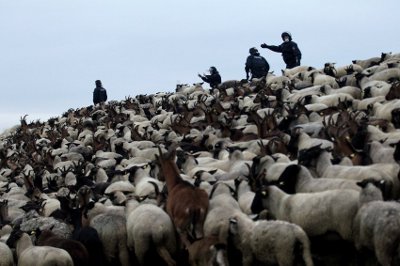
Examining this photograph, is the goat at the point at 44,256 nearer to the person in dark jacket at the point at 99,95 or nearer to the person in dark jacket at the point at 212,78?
the person in dark jacket at the point at 212,78

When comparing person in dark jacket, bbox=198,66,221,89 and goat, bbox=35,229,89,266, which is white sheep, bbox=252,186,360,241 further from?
person in dark jacket, bbox=198,66,221,89

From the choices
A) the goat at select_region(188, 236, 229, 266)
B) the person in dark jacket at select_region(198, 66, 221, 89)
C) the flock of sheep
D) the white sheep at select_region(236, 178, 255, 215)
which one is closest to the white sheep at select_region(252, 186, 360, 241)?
the flock of sheep

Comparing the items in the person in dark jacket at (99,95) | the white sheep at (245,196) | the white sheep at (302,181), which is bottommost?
the person in dark jacket at (99,95)

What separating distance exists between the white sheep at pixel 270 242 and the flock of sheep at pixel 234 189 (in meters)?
0.02

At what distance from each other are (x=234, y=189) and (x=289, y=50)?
1864cm

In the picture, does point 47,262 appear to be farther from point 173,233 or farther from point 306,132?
point 306,132

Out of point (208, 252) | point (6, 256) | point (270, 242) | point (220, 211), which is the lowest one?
point (6, 256)

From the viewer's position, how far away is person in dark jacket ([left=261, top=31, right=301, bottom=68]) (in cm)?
2964

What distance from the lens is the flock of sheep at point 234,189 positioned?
9211 millimetres

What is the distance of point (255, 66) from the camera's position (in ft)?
102

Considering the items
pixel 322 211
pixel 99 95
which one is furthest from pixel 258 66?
pixel 322 211

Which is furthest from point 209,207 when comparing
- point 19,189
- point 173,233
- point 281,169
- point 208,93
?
point 208,93

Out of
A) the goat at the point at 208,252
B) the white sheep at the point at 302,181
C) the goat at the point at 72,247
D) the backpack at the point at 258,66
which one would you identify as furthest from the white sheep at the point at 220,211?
the backpack at the point at 258,66

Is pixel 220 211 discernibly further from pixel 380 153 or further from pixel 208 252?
pixel 380 153
